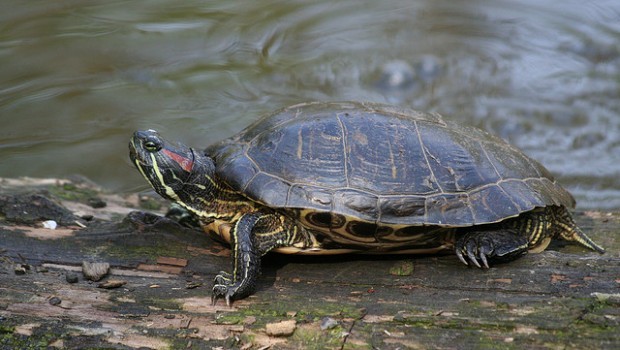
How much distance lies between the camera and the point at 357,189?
4793 mm

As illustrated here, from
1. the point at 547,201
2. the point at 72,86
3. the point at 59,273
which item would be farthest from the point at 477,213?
the point at 72,86

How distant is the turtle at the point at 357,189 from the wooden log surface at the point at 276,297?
171 mm

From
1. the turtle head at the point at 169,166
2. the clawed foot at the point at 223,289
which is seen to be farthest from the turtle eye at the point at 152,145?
the clawed foot at the point at 223,289

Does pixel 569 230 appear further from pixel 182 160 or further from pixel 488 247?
pixel 182 160

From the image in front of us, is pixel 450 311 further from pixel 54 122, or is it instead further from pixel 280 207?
pixel 54 122

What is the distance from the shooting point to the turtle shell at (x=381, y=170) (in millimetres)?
4762

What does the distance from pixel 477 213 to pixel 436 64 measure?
689 centimetres

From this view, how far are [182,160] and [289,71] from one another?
6035mm

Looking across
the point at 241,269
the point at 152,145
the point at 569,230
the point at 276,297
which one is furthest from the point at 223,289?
the point at 569,230

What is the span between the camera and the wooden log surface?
4.08 meters

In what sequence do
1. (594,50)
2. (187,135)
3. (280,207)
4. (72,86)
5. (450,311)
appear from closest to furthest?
(450,311) < (280,207) < (187,135) < (72,86) < (594,50)

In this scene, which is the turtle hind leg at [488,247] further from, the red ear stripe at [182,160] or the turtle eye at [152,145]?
the turtle eye at [152,145]

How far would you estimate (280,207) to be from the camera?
15.6 feet

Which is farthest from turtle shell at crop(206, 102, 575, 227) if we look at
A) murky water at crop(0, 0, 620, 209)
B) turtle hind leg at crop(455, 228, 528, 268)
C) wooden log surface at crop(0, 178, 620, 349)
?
murky water at crop(0, 0, 620, 209)
